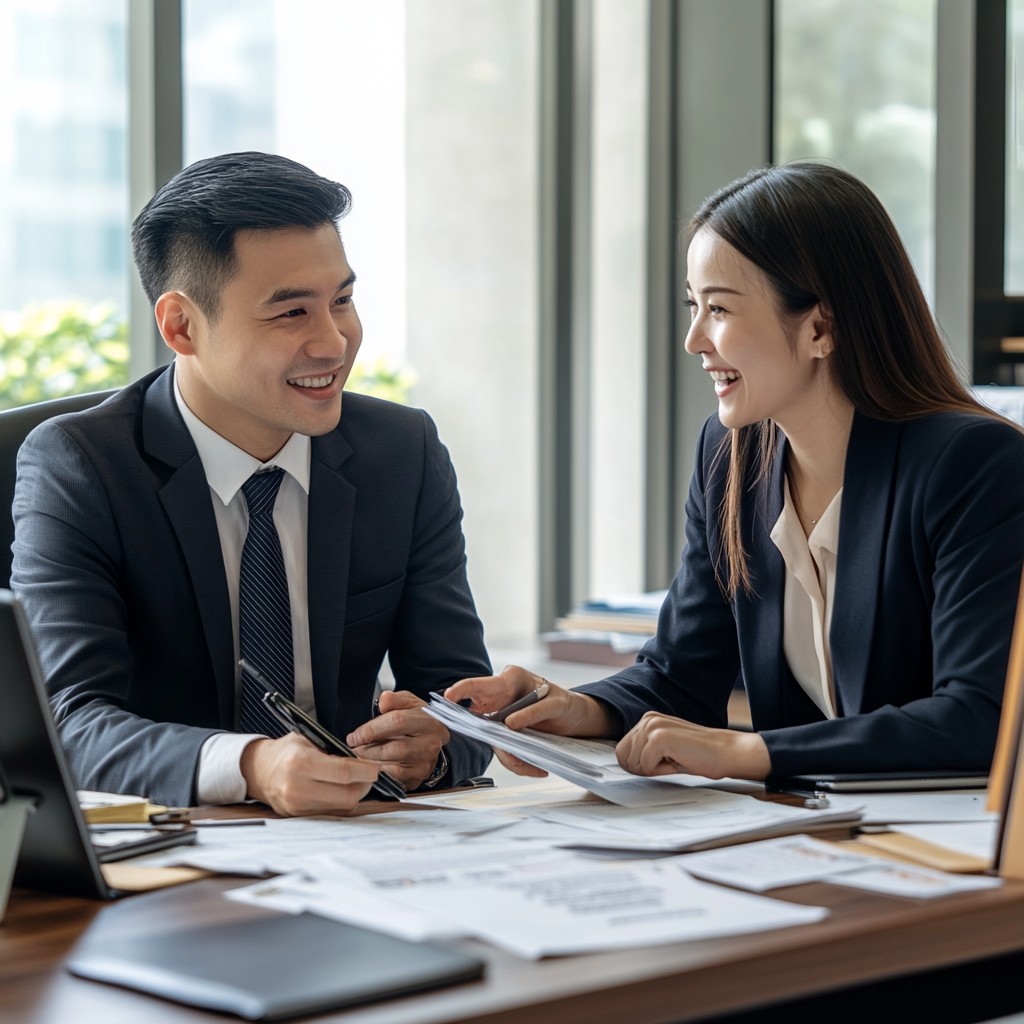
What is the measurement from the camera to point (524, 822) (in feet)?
4.32

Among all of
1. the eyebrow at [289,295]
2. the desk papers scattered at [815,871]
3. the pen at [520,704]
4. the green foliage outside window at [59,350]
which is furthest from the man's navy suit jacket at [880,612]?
the green foliage outside window at [59,350]

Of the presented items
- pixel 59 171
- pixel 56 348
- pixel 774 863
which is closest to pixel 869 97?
pixel 59 171

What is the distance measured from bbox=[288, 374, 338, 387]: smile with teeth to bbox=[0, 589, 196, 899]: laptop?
91 centimetres

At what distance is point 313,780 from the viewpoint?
1.34m

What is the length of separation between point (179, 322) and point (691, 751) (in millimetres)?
942

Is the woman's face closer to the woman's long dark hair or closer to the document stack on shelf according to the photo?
the woman's long dark hair

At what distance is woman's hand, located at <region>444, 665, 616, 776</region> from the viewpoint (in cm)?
163

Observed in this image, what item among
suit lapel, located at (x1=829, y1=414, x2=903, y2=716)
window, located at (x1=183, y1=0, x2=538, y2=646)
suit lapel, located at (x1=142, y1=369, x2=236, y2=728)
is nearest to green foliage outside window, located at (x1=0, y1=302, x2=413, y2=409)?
window, located at (x1=183, y1=0, x2=538, y2=646)

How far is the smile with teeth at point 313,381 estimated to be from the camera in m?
1.92

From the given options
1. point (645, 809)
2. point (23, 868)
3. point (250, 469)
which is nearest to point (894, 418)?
point (645, 809)

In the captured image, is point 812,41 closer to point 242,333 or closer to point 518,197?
point 518,197

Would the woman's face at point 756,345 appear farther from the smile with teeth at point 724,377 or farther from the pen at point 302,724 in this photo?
the pen at point 302,724

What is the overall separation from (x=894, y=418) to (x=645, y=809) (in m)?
0.63

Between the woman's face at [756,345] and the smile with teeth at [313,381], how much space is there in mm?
476
